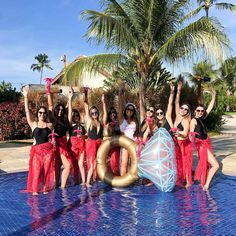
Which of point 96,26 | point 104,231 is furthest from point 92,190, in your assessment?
point 96,26

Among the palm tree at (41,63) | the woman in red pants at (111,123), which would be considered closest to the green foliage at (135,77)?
the woman in red pants at (111,123)

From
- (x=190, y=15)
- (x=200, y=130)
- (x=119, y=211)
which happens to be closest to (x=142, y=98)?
(x=190, y=15)

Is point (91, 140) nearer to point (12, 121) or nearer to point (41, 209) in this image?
point (41, 209)

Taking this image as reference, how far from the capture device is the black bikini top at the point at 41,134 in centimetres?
578

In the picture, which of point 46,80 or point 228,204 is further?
point 46,80

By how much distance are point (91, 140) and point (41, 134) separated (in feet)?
3.69

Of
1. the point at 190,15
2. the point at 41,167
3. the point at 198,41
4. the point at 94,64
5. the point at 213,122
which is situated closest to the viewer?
the point at 41,167

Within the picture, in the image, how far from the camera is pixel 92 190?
20.5 feet

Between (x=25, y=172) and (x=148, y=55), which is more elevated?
(x=148, y=55)

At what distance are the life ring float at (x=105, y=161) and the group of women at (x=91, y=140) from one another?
0.53 ft

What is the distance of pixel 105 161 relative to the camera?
21.6ft

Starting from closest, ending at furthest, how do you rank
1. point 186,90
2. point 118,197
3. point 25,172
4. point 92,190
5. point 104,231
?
point 104,231
point 118,197
point 92,190
point 25,172
point 186,90

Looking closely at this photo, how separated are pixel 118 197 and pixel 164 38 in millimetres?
7361

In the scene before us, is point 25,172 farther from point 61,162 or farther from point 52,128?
point 52,128
